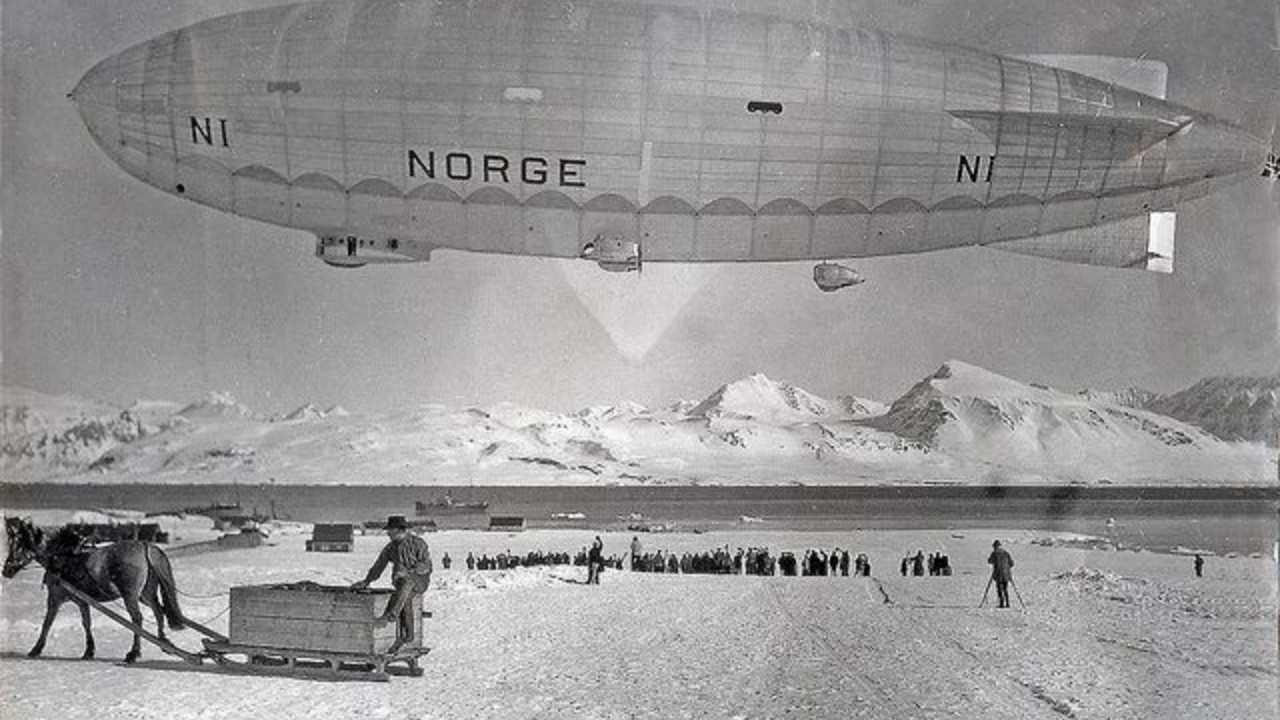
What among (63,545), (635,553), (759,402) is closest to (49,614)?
(63,545)

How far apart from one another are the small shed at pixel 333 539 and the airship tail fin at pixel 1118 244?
2.81 m

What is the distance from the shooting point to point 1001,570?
167 inches

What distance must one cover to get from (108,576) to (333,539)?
931mm

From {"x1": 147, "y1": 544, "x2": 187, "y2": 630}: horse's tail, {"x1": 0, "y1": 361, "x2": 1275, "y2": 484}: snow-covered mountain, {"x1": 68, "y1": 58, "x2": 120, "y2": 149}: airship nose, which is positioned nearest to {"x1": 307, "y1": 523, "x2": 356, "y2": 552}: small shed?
{"x1": 0, "y1": 361, "x2": 1275, "y2": 484}: snow-covered mountain

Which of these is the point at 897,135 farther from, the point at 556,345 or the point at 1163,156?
the point at 556,345

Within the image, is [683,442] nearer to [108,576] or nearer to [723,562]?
[723,562]

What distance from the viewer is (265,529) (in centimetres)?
440

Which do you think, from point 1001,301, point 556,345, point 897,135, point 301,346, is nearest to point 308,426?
point 301,346

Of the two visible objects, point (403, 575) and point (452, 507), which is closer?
point (403, 575)

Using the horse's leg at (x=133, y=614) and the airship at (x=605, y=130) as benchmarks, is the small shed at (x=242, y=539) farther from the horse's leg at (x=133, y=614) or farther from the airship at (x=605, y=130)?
the airship at (x=605, y=130)

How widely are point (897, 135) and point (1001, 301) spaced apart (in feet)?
3.23

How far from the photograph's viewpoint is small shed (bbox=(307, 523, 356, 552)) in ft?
14.4

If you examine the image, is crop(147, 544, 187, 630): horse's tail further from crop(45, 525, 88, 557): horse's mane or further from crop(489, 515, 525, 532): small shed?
crop(489, 515, 525, 532): small shed

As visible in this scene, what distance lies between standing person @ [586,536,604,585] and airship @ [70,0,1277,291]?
1279 millimetres
